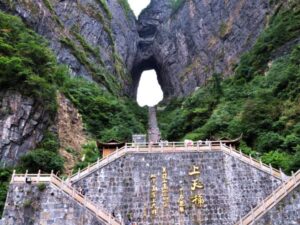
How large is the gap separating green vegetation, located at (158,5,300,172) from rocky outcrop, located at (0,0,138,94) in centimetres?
1174

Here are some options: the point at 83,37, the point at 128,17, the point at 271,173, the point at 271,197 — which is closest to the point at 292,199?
the point at 271,197

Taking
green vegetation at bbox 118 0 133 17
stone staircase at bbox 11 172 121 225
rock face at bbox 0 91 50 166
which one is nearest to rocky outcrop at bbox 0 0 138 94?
green vegetation at bbox 118 0 133 17

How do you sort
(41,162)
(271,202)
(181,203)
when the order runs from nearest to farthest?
(271,202) < (181,203) < (41,162)

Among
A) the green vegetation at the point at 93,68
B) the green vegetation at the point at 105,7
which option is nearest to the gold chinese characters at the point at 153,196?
the green vegetation at the point at 93,68

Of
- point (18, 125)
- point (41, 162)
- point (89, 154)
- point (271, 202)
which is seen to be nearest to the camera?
point (271, 202)

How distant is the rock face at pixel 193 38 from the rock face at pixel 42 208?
120ft

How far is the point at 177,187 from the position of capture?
67.6 ft

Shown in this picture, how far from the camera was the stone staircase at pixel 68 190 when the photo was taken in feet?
57.9

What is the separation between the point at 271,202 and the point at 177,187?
16.3 feet

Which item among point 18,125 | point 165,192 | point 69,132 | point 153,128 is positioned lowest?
point 165,192

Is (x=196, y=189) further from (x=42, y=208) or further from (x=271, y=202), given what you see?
(x=42, y=208)

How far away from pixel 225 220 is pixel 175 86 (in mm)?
44549

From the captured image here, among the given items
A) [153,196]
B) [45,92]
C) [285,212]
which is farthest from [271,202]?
[45,92]

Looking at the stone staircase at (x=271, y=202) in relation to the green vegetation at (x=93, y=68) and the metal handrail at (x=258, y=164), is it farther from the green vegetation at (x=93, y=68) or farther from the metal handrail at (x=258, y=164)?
the green vegetation at (x=93, y=68)
